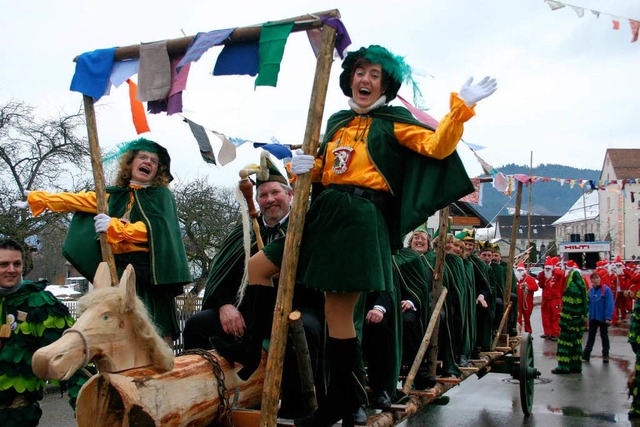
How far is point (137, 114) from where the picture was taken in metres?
4.73

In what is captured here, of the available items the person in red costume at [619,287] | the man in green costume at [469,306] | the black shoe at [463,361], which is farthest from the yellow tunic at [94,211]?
the person in red costume at [619,287]

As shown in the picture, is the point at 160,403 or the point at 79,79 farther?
the point at 79,79

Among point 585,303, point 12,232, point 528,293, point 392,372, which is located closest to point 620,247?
point 528,293

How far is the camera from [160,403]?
10.5 ft

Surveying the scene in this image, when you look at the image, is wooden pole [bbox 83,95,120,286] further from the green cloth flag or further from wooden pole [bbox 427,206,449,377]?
wooden pole [bbox 427,206,449,377]

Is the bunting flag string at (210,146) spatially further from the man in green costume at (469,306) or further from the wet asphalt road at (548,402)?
the wet asphalt road at (548,402)

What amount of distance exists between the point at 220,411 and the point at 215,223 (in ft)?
67.6

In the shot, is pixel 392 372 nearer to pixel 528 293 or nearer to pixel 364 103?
pixel 364 103

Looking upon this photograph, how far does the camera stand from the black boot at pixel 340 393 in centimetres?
381

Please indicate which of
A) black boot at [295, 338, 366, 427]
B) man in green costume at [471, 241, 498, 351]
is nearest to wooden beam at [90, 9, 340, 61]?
black boot at [295, 338, 366, 427]

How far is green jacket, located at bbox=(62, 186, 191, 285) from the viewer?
4.93 m

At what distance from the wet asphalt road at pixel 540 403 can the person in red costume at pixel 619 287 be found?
10835 millimetres

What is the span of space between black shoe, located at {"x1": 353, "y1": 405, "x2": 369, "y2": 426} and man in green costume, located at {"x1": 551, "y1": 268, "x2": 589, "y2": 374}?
9.51m

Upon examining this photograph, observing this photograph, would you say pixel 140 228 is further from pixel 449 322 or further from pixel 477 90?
pixel 449 322
